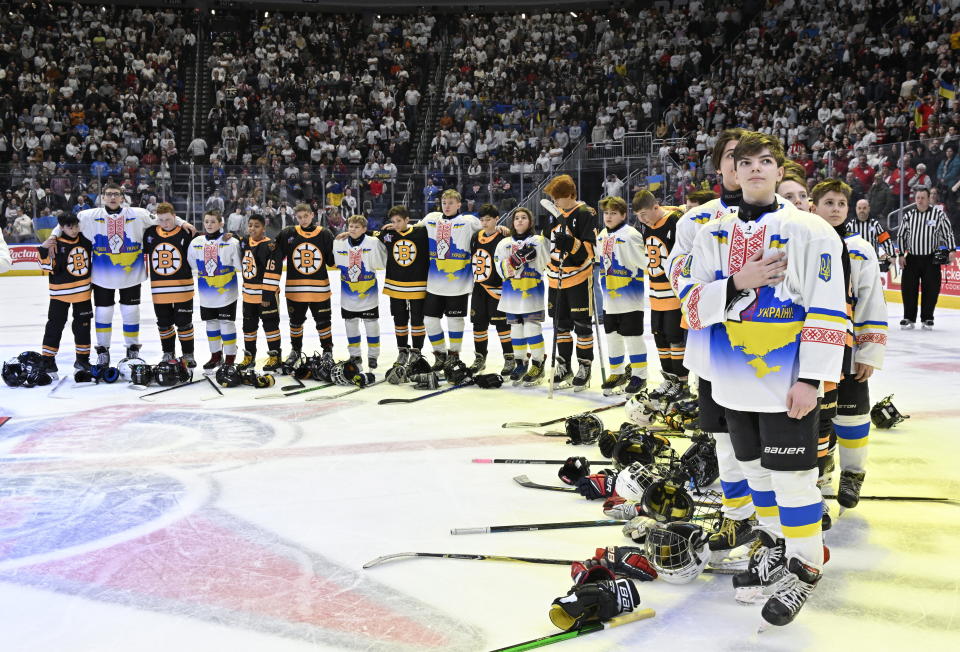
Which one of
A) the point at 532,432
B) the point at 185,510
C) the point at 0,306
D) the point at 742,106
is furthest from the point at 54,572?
the point at 742,106

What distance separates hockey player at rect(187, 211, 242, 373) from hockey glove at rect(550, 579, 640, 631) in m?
5.05

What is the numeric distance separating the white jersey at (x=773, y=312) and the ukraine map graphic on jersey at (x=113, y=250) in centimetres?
569

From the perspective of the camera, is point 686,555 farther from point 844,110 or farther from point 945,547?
point 844,110

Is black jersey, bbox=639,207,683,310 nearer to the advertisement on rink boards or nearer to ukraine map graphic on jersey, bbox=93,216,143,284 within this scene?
ukraine map graphic on jersey, bbox=93,216,143,284

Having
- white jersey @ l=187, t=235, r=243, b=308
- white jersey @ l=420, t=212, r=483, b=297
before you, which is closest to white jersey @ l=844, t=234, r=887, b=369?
white jersey @ l=420, t=212, r=483, b=297

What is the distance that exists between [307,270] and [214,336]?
1.06 metres

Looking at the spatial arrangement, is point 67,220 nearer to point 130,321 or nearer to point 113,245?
point 113,245

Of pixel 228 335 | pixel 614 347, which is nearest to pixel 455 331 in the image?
pixel 614 347

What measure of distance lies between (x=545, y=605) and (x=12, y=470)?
303 centimetres

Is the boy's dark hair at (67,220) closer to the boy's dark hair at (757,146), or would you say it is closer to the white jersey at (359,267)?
the white jersey at (359,267)

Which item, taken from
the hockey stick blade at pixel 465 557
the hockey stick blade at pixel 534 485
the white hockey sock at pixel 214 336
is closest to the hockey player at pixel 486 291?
the white hockey sock at pixel 214 336

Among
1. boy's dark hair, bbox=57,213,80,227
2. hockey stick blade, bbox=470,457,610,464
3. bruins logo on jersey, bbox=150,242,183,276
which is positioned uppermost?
boy's dark hair, bbox=57,213,80,227

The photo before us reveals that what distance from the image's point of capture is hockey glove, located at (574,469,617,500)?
3.84 meters

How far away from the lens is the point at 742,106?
687 inches
